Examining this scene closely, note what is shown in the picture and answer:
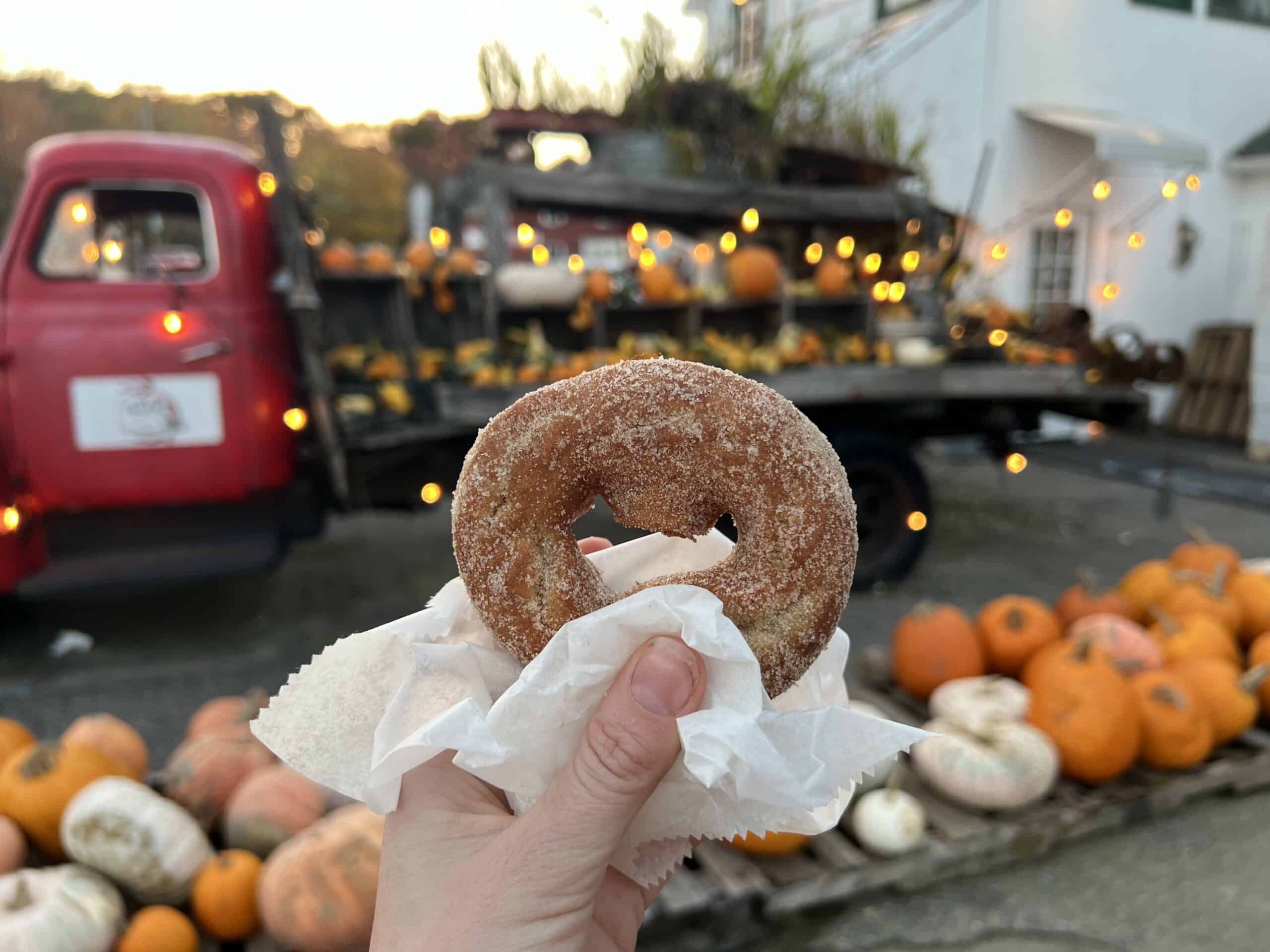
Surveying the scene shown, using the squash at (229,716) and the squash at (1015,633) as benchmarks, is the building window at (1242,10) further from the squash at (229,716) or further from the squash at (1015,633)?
the squash at (229,716)

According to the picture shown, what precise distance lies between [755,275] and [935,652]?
305cm

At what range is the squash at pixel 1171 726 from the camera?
2766 mm

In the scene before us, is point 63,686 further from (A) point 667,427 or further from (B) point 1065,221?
(B) point 1065,221

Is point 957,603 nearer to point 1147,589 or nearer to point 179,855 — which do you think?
point 1147,589

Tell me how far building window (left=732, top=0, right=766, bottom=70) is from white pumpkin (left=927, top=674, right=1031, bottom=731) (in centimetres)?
536

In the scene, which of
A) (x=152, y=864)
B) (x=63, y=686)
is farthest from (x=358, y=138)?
(x=152, y=864)

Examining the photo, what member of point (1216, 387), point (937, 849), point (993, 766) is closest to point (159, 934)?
point (937, 849)

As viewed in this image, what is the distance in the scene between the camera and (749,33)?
8.95m

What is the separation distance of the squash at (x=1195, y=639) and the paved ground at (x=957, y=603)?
0.53 meters

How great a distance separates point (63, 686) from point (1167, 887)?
15.7ft

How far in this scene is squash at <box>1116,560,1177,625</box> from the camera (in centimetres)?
358

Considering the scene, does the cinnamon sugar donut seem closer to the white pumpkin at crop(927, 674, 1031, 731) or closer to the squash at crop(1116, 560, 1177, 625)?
the white pumpkin at crop(927, 674, 1031, 731)

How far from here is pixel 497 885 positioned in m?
1.13

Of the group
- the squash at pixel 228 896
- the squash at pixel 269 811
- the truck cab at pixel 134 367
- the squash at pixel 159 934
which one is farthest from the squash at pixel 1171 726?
the truck cab at pixel 134 367
